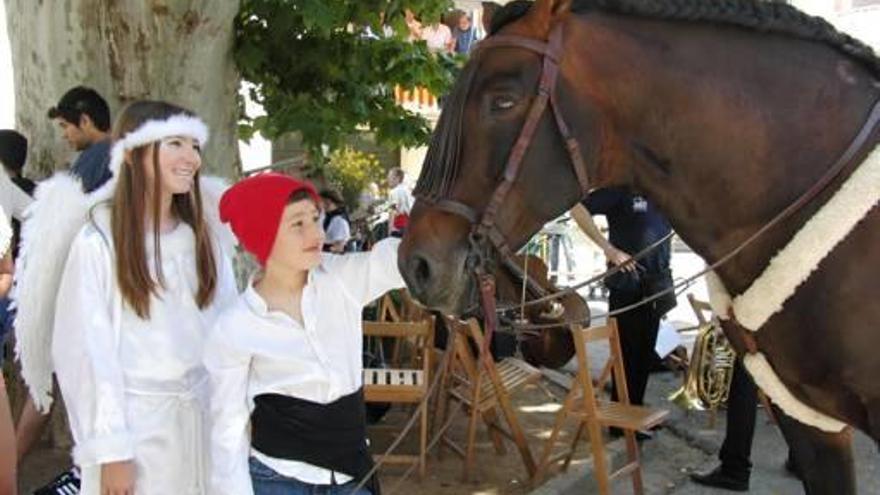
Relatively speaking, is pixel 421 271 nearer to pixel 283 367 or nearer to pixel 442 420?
pixel 283 367

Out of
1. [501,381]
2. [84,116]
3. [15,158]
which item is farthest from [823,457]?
[15,158]

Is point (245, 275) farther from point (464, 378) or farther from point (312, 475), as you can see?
point (312, 475)

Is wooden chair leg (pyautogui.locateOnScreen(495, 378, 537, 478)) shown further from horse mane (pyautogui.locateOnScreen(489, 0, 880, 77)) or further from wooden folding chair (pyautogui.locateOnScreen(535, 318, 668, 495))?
horse mane (pyautogui.locateOnScreen(489, 0, 880, 77))

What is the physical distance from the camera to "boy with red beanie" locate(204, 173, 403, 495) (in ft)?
8.13

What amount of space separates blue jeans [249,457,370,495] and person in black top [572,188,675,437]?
2913 mm

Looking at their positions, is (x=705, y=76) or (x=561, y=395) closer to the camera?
(x=705, y=76)

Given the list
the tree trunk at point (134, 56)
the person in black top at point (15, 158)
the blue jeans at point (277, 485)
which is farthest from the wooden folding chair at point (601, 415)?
the person in black top at point (15, 158)

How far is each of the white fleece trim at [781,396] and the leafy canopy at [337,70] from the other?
3246 mm

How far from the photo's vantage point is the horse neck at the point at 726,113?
2.37 m

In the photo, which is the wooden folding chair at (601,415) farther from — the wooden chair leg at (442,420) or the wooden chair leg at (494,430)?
the wooden chair leg at (442,420)

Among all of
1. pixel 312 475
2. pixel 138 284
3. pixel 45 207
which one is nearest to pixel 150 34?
pixel 45 207

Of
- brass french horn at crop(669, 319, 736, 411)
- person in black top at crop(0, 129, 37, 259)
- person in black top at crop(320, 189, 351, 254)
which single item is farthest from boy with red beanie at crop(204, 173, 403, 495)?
person in black top at crop(320, 189, 351, 254)

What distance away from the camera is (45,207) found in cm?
289

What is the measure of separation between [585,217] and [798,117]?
270 cm
